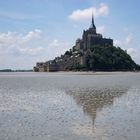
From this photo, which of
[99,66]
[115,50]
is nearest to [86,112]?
[99,66]

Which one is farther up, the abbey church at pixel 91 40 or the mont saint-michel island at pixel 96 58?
the abbey church at pixel 91 40

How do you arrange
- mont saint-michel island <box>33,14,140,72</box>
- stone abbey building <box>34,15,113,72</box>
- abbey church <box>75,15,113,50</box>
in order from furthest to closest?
abbey church <box>75,15,113,50</box>, stone abbey building <box>34,15,113,72</box>, mont saint-michel island <box>33,14,140,72</box>

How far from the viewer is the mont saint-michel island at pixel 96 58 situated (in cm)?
15988

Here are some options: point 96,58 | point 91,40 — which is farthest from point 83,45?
point 96,58

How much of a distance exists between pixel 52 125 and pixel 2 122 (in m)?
2.75

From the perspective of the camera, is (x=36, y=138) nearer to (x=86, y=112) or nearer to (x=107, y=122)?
(x=107, y=122)

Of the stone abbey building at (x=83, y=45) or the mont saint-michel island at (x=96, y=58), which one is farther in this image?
the stone abbey building at (x=83, y=45)

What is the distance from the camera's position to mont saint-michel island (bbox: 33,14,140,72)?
15988 cm

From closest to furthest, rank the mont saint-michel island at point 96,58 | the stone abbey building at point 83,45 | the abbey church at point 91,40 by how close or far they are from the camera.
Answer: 1. the mont saint-michel island at point 96,58
2. the stone abbey building at point 83,45
3. the abbey church at point 91,40

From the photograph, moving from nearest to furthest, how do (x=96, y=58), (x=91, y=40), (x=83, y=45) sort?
(x=96, y=58), (x=91, y=40), (x=83, y=45)

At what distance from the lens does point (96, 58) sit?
6250 inches

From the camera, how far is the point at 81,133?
1305 centimetres

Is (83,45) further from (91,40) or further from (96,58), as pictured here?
(96,58)

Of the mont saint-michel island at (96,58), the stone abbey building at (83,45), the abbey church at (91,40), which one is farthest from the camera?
the abbey church at (91,40)
